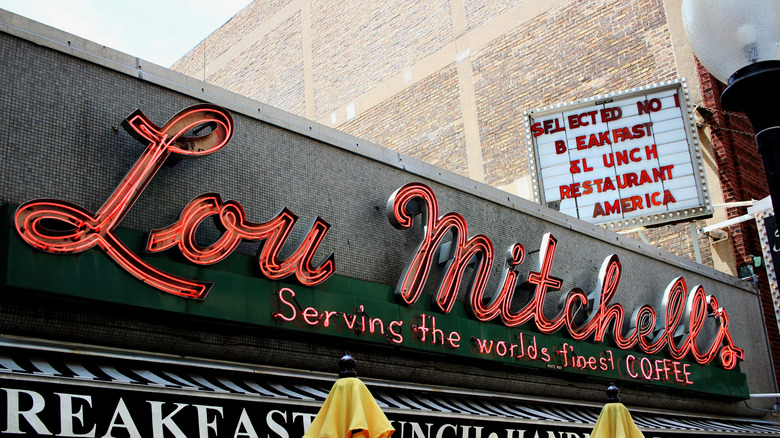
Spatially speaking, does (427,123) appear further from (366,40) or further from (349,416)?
(349,416)

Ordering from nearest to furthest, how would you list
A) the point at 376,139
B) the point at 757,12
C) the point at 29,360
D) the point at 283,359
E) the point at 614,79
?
the point at 757,12 < the point at 29,360 < the point at 283,359 < the point at 614,79 < the point at 376,139

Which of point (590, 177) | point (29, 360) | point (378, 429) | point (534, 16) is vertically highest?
point (534, 16)

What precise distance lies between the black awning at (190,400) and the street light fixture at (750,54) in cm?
531

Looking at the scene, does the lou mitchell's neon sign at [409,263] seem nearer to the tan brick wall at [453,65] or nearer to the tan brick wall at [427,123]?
the tan brick wall at [453,65]

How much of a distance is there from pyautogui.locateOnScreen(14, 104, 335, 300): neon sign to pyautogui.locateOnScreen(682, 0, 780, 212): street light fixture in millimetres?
5440

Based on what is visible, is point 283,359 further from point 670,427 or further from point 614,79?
point 614,79

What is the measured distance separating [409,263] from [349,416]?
4414mm

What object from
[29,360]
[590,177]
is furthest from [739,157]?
[29,360]

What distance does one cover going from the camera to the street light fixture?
4703mm

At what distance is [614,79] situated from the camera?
20250 millimetres

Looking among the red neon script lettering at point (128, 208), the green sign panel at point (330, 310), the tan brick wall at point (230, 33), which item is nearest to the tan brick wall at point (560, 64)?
the green sign panel at point (330, 310)

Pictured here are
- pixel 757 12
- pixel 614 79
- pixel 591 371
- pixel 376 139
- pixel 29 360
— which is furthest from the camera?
pixel 376 139

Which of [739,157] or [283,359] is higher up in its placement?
[739,157]

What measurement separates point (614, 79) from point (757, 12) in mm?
16059
